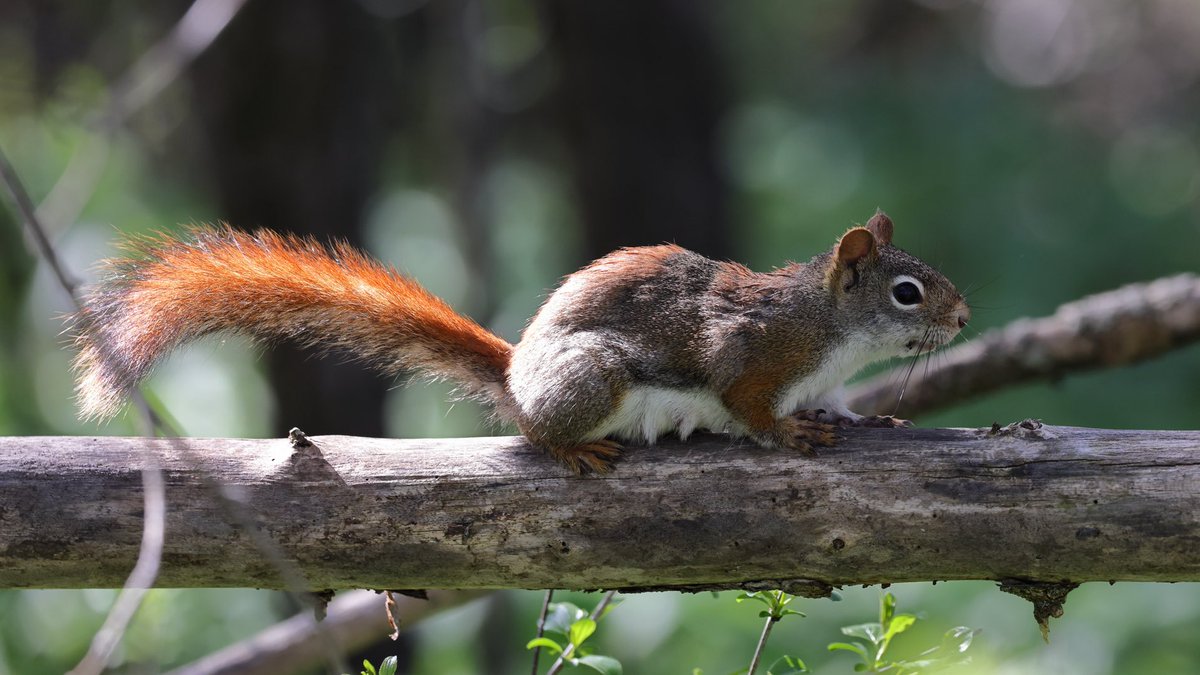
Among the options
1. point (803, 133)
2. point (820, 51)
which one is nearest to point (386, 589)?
point (803, 133)

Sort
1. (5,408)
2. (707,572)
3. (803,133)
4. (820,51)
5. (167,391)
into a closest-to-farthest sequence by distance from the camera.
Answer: (707,572), (5,408), (167,391), (803,133), (820,51)

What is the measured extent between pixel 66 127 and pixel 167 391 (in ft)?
4.67

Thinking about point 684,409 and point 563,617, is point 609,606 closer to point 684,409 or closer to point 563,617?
point 563,617

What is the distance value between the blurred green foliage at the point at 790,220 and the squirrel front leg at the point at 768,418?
0.92 m

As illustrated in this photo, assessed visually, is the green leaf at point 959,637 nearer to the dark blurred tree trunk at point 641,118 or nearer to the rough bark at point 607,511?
the rough bark at point 607,511

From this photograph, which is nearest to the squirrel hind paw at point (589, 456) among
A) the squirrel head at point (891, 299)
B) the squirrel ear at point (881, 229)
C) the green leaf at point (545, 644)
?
the green leaf at point (545, 644)

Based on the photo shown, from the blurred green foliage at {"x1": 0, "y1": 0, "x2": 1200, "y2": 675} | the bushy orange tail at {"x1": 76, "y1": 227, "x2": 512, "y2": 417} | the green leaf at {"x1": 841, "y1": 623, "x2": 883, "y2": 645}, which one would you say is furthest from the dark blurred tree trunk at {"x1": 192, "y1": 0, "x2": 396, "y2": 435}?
the green leaf at {"x1": 841, "y1": 623, "x2": 883, "y2": 645}

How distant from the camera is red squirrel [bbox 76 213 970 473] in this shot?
2.51m

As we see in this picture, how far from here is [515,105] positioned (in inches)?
302

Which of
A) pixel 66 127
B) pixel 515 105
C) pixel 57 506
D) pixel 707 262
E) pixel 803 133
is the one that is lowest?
pixel 57 506

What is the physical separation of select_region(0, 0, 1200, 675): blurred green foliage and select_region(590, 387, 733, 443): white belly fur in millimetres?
928

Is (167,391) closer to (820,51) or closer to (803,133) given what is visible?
(803,133)

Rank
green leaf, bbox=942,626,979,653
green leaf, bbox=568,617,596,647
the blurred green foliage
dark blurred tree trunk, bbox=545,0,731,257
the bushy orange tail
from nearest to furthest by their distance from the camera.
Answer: green leaf, bbox=942,626,979,653
green leaf, bbox=568,617,596,647
the bushy orange tail
the blurred green foliage
dark blurred tree trunk, bbox=545,0,731,257

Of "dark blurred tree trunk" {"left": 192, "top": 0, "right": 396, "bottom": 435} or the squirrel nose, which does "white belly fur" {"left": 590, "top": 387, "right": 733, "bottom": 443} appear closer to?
the squirrel nose
